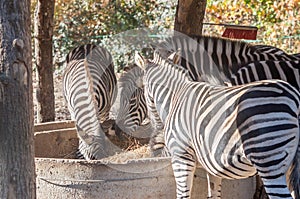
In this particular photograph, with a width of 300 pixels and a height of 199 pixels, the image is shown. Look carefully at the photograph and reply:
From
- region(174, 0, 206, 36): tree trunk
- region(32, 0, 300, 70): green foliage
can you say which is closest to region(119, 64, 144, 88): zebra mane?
region(174, 0, 206, 36): tree trunk

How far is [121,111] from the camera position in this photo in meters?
7.53

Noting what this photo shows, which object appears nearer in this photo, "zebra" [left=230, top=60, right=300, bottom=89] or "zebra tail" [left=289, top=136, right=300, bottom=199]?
"zebra tail" [left=289, top=136, right=300, bottom=199]

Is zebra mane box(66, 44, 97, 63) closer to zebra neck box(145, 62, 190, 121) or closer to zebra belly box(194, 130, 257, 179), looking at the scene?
zebra neck box(145, 62, 190, 121)

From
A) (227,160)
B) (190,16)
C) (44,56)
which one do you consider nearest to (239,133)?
(227,160)

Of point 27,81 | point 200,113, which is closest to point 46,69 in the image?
point 200,113

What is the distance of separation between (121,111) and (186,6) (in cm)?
159

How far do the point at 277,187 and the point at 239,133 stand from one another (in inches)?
17.8

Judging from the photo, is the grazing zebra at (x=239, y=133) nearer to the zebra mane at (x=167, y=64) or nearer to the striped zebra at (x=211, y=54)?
the zebra mane at (x=167, y=64)

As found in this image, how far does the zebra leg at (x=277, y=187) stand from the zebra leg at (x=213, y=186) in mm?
1261

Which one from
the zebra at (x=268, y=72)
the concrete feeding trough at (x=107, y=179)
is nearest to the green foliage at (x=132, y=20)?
the zebra at (x=268, y=72)

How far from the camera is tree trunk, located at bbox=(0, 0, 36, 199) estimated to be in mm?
3305

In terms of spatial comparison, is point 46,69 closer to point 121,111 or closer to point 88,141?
point 121,111

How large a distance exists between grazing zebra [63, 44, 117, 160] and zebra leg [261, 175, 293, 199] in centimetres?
256

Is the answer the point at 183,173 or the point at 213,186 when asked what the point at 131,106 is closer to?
the point at 213,186
